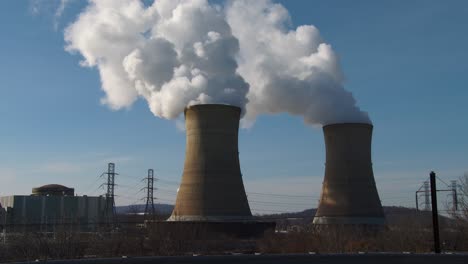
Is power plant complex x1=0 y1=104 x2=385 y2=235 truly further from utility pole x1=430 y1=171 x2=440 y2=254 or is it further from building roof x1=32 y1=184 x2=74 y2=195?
building roof x1=32 y1=184 x2=74 y2=195

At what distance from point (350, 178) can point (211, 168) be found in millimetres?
6537

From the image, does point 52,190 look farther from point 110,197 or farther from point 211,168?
point 211,168

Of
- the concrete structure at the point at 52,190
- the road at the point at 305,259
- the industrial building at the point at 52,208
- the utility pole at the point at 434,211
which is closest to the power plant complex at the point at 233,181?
the road at the point at 305,259

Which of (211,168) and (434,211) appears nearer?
(434,211)

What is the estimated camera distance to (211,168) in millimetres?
20672

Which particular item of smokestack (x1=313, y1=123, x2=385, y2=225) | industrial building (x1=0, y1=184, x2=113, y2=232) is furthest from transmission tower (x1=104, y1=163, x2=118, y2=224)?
smokestack (x1=313, y1=123, x2=385, y2=225)

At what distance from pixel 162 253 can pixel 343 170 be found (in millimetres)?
10773

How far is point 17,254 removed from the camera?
14359 millimetres

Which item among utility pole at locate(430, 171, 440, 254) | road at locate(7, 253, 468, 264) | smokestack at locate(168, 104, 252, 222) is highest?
smokestack at locate(168, 104, 252, 222)

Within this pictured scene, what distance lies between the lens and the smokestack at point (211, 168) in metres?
20.7

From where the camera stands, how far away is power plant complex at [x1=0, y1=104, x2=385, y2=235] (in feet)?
68.1

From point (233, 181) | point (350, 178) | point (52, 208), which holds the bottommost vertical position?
point (52, 208)

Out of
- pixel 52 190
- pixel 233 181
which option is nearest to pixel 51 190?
pixel 52 190

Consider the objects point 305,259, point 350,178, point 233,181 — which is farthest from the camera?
point 350,178
